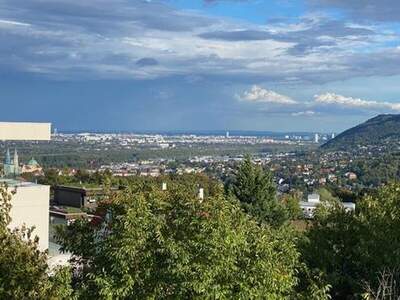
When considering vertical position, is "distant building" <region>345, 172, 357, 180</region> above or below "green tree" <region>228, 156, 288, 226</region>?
below

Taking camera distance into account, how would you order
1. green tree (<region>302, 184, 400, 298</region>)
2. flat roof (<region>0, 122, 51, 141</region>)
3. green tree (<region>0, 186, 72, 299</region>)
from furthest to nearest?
1. flat roof (<region>0, 122, 51, 141</region>)
2. green tree (<region>302, 184, 400, 298</region>)
3. green tree (<region>0, 186, 72, 299</region>)

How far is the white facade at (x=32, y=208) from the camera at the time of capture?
931 inches

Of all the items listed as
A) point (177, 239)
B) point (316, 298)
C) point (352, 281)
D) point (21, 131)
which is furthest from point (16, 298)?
point (21, 131)

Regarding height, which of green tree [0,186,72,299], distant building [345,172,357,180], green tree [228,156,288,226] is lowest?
distant building [345,172,357,180]

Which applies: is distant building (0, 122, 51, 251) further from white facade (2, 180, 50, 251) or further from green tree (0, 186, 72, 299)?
green tree (0, 186, 72, 299)

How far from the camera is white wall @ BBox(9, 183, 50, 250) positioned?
23.7m

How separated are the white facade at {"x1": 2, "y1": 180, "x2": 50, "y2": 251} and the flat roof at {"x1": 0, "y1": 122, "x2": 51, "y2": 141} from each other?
69.4 inches

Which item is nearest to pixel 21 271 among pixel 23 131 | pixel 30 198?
pixel 30 198

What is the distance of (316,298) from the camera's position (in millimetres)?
13992

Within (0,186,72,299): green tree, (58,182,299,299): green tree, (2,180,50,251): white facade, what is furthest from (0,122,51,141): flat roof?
(0,186,72,299): green tree

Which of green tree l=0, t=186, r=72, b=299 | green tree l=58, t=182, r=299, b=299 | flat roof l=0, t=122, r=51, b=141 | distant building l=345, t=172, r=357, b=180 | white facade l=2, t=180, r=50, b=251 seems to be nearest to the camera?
green tree l=0, t=186, r=72, b=299

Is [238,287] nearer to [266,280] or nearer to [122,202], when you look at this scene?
[266,280]

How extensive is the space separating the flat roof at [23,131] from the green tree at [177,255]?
11.9 m

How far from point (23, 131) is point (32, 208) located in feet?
10.1
